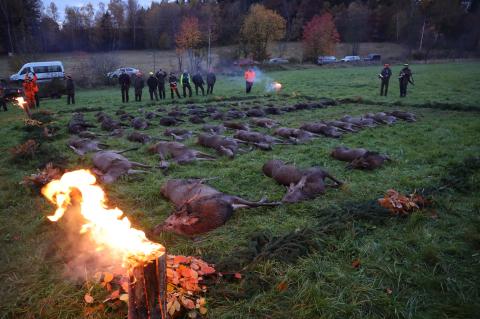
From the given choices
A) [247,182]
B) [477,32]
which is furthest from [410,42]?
[247,182]

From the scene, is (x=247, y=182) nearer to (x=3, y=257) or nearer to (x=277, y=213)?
(x=277, y=213)

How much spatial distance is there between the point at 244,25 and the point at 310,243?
51.6 metres

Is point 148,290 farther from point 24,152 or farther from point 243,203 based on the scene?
point 24,152

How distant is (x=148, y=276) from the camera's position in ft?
8.04

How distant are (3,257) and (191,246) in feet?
7.63

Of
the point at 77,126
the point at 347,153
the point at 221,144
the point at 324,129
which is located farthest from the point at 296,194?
the point at 77,126

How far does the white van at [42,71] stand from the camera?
27703 millimetres

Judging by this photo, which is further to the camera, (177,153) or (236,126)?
(236,126)

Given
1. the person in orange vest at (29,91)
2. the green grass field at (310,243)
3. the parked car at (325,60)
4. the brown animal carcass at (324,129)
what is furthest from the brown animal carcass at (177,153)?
the parked car at (325,60)

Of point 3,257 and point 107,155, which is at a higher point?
point 107,155

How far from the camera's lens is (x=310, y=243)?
4148 mm

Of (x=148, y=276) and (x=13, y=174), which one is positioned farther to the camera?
(x=13, y=174)

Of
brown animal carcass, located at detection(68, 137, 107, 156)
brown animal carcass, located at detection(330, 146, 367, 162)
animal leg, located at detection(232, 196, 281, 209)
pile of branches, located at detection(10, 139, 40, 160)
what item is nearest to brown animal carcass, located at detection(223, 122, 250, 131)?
brown animal carcass, located at detection(330, 146, 367, 162)

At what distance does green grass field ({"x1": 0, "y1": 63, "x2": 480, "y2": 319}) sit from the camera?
10.8 feet
